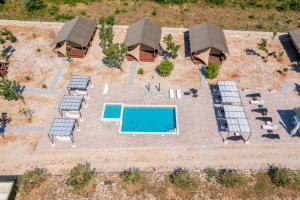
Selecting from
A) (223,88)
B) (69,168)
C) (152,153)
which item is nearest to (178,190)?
(152,153)

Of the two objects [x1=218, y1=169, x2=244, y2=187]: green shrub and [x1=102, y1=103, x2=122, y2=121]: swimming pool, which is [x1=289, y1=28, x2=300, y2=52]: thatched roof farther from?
[x1=102, y1=103, x2=122, y2=121]: swimming pool

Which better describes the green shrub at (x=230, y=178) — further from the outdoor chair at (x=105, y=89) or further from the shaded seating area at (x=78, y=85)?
the shaded seating area at (x=78, y=85)

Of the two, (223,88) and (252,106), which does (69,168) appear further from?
(252,106)

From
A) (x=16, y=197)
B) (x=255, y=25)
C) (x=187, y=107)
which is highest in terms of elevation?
(x=255, y=25)

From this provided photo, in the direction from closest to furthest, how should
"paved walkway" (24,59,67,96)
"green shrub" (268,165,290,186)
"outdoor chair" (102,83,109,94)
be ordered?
"green shrub" (268,165,290,186) < "outdoor chair" (102,83,109,94) < "paved walkway" (24,59,67,96)

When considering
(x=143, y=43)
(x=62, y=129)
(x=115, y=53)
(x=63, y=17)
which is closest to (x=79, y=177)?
(x=62, y=129)

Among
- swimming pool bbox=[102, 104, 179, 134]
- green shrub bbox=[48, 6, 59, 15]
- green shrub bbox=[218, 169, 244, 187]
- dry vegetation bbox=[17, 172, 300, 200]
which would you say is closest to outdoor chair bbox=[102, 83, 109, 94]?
swimming pool bbox=[102, 104, 179, 134]
